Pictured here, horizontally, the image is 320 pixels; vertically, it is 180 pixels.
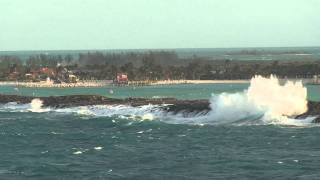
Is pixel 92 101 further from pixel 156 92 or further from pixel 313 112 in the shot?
pixel 156 92

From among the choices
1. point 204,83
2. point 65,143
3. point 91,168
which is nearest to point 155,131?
point 65,143

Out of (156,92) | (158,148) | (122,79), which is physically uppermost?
(158,148)

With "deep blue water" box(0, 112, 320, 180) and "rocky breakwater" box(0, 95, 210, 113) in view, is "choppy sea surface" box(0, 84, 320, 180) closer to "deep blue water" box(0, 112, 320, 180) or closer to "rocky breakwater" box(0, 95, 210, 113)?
"deep blue water" box(0, 112, 320, 180)

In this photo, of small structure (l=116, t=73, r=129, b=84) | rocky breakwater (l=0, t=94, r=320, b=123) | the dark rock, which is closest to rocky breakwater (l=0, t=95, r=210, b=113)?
rocky breakwater (l=0, t=94, r=320, b=123)

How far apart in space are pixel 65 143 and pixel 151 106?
30.2m

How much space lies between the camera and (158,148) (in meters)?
46.6

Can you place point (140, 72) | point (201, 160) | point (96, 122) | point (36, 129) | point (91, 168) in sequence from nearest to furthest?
point (91, 168), point (201, 160), point (36, 129), point (96, 122), point (140, 72)

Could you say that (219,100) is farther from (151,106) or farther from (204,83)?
(204,83)

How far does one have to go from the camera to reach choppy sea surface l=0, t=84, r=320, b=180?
3681 cm

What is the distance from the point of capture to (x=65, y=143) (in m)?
51.0

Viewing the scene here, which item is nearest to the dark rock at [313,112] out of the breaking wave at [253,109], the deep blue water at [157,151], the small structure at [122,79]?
the breaking wave at [253,109]

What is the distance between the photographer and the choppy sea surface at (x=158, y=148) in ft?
121

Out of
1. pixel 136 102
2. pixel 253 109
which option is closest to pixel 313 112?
pixel 253 109

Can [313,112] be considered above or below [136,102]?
above
